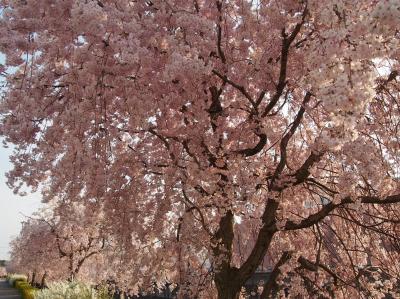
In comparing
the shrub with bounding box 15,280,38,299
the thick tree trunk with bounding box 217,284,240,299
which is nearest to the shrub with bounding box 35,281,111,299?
the thick tree trunk with bounding box 217,284,240,299

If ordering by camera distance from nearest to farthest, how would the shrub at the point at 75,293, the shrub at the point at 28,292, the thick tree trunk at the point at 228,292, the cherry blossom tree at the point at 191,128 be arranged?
the cherry blossom tree at the point at 191,128 < the thick tree trunk at the point at 228,292 < the shrub at the point at 75,293 < the shrub at the point at 28,292

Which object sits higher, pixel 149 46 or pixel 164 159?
pixel 149 46

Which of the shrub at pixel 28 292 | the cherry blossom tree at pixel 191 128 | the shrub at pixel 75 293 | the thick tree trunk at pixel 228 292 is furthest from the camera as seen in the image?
the shrub at pixel 28 292

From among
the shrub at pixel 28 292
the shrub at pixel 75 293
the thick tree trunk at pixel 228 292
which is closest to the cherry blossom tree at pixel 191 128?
the thick tree trunk at pixel 228 292

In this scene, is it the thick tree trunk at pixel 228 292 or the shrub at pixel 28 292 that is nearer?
the thick tree trunk at pixel 228 292

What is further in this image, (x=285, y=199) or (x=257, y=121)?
(x=285, y=199)

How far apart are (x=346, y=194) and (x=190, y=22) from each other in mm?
2637

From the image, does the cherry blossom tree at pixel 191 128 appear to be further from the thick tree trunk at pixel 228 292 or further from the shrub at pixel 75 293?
the shrub at pixel 75 293

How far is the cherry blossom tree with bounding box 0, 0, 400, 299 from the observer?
17.3 feet

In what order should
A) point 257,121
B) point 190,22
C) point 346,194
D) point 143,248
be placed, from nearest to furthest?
1. point 190,22
2. point 346,194
3. point 257,121
4. point 143,248

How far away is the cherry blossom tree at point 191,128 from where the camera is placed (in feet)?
17.3

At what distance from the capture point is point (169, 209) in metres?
7.59

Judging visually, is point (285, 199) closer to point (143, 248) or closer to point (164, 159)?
point (164, 159)

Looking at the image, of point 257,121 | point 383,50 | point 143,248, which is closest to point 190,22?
point 257,121
